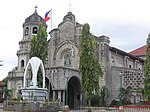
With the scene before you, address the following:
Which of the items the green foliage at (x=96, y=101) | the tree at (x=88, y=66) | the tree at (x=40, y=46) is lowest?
the green foliage at (x=96, y=101)

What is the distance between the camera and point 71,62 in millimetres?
53375

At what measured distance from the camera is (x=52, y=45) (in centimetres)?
5622

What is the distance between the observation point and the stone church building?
46.8 meters

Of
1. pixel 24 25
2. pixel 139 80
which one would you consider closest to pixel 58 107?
pixel 139 80

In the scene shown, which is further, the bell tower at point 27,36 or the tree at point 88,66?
the bell tower at point 27,36

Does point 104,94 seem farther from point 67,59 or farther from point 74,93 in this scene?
point 67,59

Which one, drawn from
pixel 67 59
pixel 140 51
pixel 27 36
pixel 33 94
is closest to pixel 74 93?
pixel 67 59

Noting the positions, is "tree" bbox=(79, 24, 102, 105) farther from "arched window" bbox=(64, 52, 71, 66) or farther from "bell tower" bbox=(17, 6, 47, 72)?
"bell tower" bbox=(17, 6, 47, 72)

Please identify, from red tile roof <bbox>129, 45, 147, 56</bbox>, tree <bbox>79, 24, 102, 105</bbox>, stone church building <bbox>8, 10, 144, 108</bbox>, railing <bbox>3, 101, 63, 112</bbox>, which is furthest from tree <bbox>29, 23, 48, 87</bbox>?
red tile roof <bbox>129, 45, 147, 56</bbox>

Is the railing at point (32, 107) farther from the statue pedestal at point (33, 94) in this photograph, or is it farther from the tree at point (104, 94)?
the tree at point (104, 94)

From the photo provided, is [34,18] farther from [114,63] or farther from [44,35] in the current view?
[114,63]

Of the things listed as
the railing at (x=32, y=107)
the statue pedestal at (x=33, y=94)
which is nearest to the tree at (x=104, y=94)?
the statue pedestal at (x=33, y=94)

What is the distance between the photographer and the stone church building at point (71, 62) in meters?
46.8

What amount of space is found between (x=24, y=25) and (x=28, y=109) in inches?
1180
